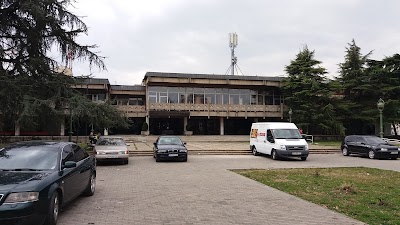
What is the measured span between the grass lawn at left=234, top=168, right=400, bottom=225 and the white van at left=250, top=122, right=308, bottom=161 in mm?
5910

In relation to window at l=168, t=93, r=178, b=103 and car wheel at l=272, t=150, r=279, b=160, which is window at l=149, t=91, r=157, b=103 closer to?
window at l=168, t=93, r=178, b=103

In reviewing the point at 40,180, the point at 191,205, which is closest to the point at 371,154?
the point at 191,205

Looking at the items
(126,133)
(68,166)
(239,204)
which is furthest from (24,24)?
(126,133)

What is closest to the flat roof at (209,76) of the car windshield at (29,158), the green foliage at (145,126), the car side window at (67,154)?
the green foliage at (145,126)

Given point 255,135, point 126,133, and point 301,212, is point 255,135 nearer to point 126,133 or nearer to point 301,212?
point 301,212

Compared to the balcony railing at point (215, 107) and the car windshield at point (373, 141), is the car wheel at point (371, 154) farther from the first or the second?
the balcony railing at point (215, 107)

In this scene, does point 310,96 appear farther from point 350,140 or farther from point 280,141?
point 280,141

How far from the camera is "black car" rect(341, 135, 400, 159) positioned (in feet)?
71.9

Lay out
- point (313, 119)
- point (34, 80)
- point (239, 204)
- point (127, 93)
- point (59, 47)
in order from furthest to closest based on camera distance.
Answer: point (127, 93) < point (313, 119) < point (59, 47) < point (34, 80) < point (239, 204)

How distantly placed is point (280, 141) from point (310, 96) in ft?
76.2

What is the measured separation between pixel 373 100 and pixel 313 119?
834 centimetres

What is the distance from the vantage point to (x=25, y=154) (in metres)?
7.64

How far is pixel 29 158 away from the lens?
7492 millimetres

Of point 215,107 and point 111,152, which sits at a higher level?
point 215,107
